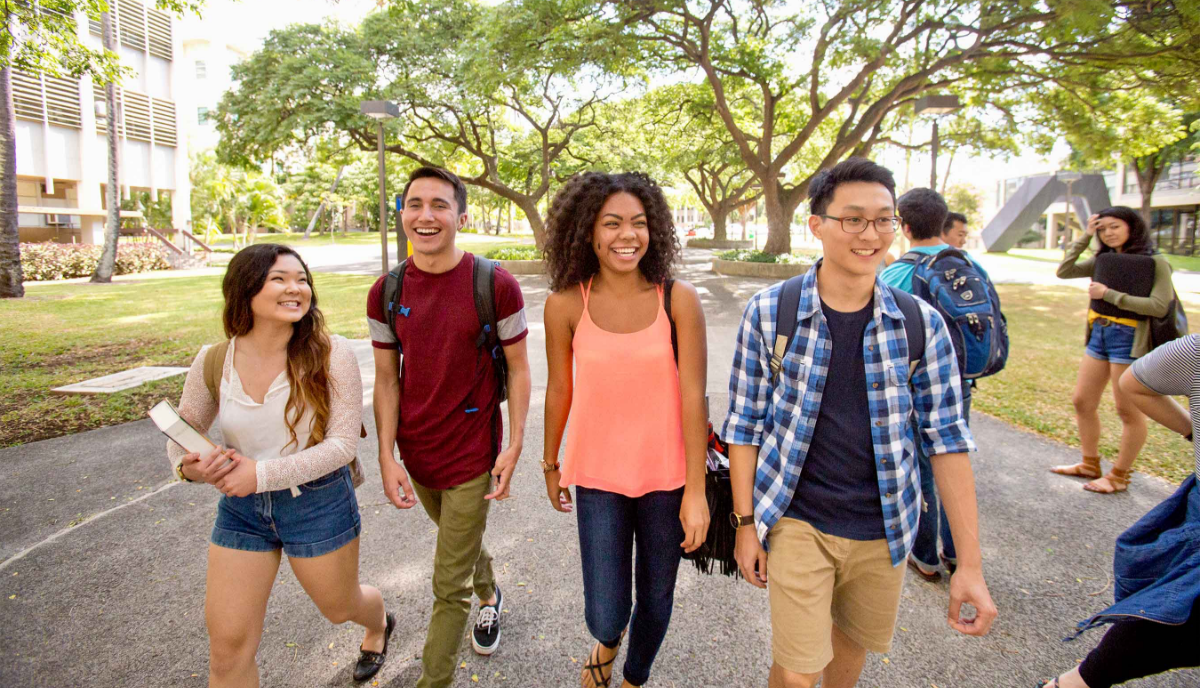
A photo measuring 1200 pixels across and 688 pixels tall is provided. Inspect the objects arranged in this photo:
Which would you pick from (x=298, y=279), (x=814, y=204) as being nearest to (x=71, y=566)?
(x=298, y=279)

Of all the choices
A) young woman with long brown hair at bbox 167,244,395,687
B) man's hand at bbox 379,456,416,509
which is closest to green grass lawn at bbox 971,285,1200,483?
man's hand at bbox 379,456,416,509

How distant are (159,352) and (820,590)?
10.1 meters

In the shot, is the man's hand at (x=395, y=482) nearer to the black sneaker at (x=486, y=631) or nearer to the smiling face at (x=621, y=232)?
the black sneaker at (x=486, y=631)

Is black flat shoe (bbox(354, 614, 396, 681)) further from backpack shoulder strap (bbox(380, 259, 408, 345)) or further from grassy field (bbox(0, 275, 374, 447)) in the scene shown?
grassy field (bbox(0, 275, 374, 447))

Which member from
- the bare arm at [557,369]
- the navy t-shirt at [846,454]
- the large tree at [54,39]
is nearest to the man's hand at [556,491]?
the bare arm at [557,369]

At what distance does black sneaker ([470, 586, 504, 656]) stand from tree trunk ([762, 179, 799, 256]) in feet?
59.2

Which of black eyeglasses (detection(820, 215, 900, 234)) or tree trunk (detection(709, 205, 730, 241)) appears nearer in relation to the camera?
black eyeglasses (detection(820, 215, 900, 234))

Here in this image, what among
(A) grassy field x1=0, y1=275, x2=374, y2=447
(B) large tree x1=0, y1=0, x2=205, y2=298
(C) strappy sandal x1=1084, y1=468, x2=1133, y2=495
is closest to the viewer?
(C) strappy sandal x1=1084, y1=468, x2=1133, y2=495

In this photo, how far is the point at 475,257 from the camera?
8.20ft

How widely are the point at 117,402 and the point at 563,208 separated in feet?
21.4

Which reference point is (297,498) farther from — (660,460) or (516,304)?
(660,460)

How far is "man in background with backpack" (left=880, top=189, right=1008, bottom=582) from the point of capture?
10.1ft

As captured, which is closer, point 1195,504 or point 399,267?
point 1195,504

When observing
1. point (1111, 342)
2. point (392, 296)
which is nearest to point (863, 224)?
point (392, 296)
